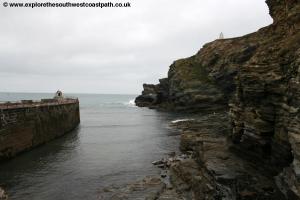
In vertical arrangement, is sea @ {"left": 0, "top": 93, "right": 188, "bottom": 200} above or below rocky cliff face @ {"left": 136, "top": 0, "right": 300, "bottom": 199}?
below

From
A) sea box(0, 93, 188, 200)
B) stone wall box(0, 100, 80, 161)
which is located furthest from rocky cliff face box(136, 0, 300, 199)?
stone wall box(0, 100, 80, 161)

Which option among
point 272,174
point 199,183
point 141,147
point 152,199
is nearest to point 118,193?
point 152,199

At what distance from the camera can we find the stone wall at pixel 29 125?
38.2 m

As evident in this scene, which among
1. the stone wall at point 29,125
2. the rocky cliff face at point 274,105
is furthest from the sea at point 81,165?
the rocky cliff face at point 274,105

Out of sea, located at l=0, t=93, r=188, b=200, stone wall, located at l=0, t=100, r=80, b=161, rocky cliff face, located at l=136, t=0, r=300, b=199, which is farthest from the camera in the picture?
stone wall, located at l=0, t=100, r=80, b=161

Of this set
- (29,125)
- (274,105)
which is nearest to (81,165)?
(29,125)

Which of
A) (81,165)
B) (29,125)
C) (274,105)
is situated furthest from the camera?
(29,125)

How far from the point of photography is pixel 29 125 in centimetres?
4541

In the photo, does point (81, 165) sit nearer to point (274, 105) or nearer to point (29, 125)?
point (29, 125)

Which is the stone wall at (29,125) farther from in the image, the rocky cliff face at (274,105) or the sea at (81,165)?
the rocky cliff face at (274,105)

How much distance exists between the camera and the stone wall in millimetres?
38250

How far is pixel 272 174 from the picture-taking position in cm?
2172

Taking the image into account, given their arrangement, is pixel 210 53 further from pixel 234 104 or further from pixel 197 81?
pixel 234 104

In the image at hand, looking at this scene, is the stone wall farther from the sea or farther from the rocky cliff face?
the rocky cliff face
